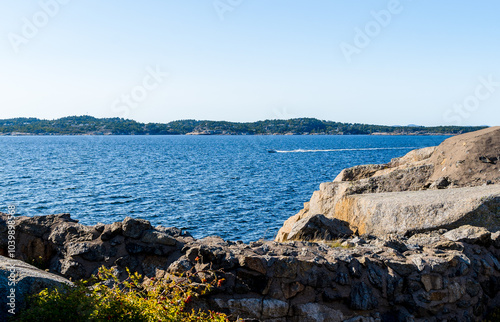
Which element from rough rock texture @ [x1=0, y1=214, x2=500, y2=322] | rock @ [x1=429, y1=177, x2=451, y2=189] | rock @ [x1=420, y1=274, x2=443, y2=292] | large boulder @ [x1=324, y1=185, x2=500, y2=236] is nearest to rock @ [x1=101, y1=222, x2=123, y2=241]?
rough rock texture @ [x1=0, y1=214, x2=500, y2=322]

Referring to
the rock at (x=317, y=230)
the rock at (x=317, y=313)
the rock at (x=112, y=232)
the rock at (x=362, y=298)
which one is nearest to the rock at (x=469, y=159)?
the rock at (x=317, y=230)

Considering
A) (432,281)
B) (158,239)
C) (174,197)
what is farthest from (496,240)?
(174,197)

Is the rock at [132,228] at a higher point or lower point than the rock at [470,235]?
higher

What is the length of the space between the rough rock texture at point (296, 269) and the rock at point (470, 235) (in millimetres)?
299

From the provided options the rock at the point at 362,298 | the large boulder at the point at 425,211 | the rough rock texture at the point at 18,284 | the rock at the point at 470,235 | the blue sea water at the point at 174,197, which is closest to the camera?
the rough rock texture at the point at 18,284

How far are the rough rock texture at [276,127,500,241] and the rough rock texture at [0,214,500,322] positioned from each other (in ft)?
4.84

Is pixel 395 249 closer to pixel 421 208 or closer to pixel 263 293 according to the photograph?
pixel 421 208

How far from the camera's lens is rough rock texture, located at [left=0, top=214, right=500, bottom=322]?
20.7 feet

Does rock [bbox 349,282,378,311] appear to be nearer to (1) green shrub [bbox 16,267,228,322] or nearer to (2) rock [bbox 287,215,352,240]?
(1) green shrub [bbox 16,267,228,322]

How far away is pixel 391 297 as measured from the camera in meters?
6.81

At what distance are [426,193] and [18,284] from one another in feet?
29.9

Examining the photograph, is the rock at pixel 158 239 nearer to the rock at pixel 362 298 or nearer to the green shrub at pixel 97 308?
the green shrub at pixel 97 308

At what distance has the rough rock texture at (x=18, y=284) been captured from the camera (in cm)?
471

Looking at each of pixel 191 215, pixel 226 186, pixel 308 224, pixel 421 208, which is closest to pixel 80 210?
pixel 191 215
